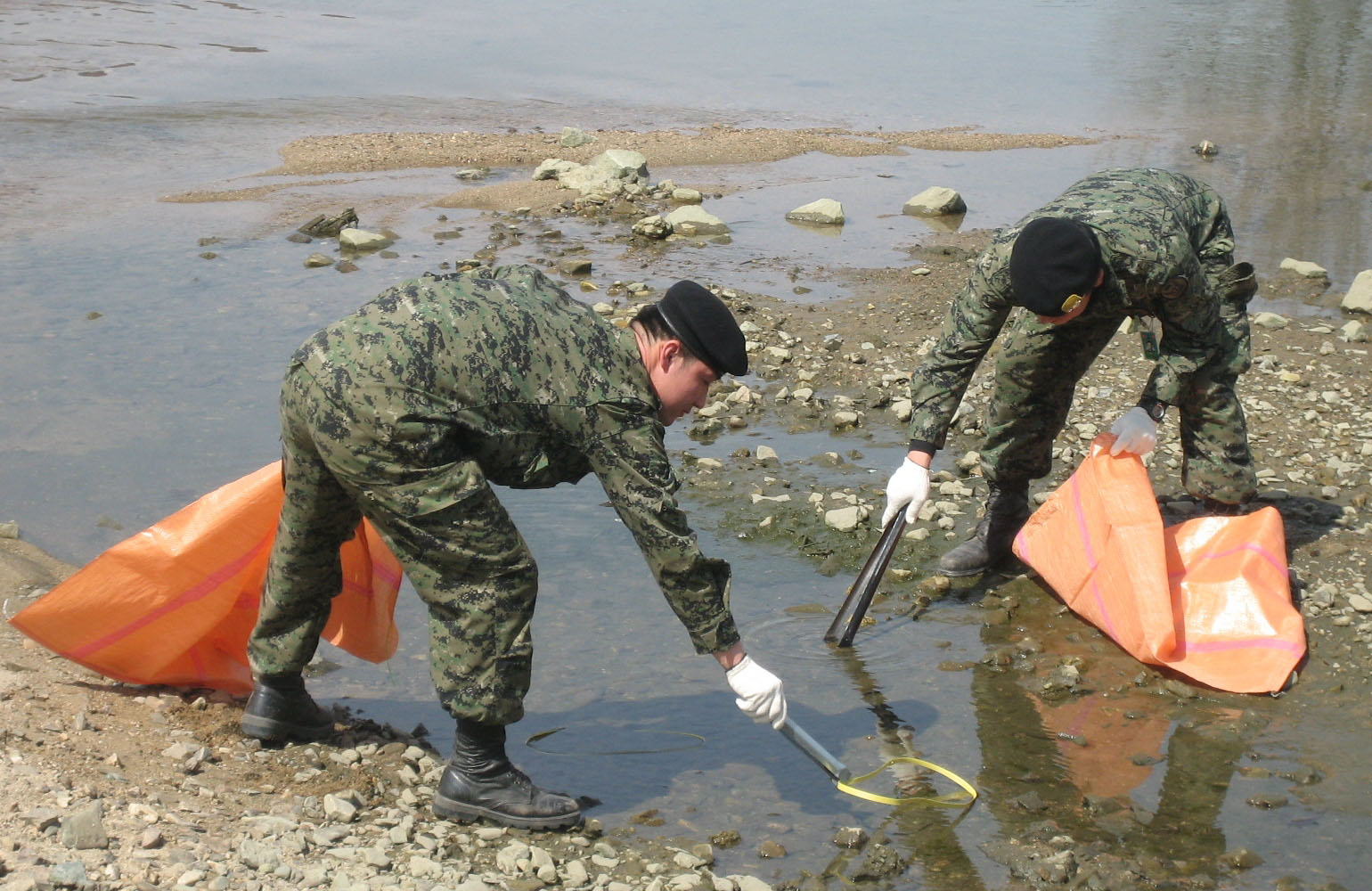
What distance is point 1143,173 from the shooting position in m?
4.75

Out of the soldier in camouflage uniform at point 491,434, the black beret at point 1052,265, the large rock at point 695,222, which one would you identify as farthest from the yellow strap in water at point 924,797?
the large rock at point 695,222

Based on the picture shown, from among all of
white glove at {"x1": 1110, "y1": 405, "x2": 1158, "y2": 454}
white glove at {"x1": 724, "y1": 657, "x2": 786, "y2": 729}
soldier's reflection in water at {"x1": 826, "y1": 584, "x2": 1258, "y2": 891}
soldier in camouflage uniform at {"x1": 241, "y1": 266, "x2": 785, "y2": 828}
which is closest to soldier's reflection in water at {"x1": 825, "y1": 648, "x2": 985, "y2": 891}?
soldier's reflection in water at {"x1": 826, "y1": 584, "x2": 1258, "y2": 891}

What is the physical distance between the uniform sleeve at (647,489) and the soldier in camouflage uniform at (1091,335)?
136 centimetres

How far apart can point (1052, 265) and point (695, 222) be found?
5847 millimetres

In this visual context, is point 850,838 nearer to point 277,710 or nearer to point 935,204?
point 277,710

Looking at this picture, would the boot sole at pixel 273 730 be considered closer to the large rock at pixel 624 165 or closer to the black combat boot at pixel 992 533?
the black combat boot at pixel 992 533

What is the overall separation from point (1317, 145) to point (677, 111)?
6.77m

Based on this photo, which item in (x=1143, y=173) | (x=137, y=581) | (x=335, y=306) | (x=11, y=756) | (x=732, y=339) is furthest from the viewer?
(x=335, y=306)

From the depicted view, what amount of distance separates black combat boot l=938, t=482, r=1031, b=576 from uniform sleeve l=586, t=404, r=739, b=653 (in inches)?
84.1

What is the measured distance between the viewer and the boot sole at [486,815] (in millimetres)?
3422

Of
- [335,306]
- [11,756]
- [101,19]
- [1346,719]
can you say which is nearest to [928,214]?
[335,306]

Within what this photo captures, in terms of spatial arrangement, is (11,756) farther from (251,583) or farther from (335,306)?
(335,306)

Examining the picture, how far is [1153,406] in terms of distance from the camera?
459 centimetres

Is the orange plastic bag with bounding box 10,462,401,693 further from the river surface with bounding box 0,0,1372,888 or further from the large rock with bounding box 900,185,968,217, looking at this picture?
the large rock with bounding box 900,185,968,217
